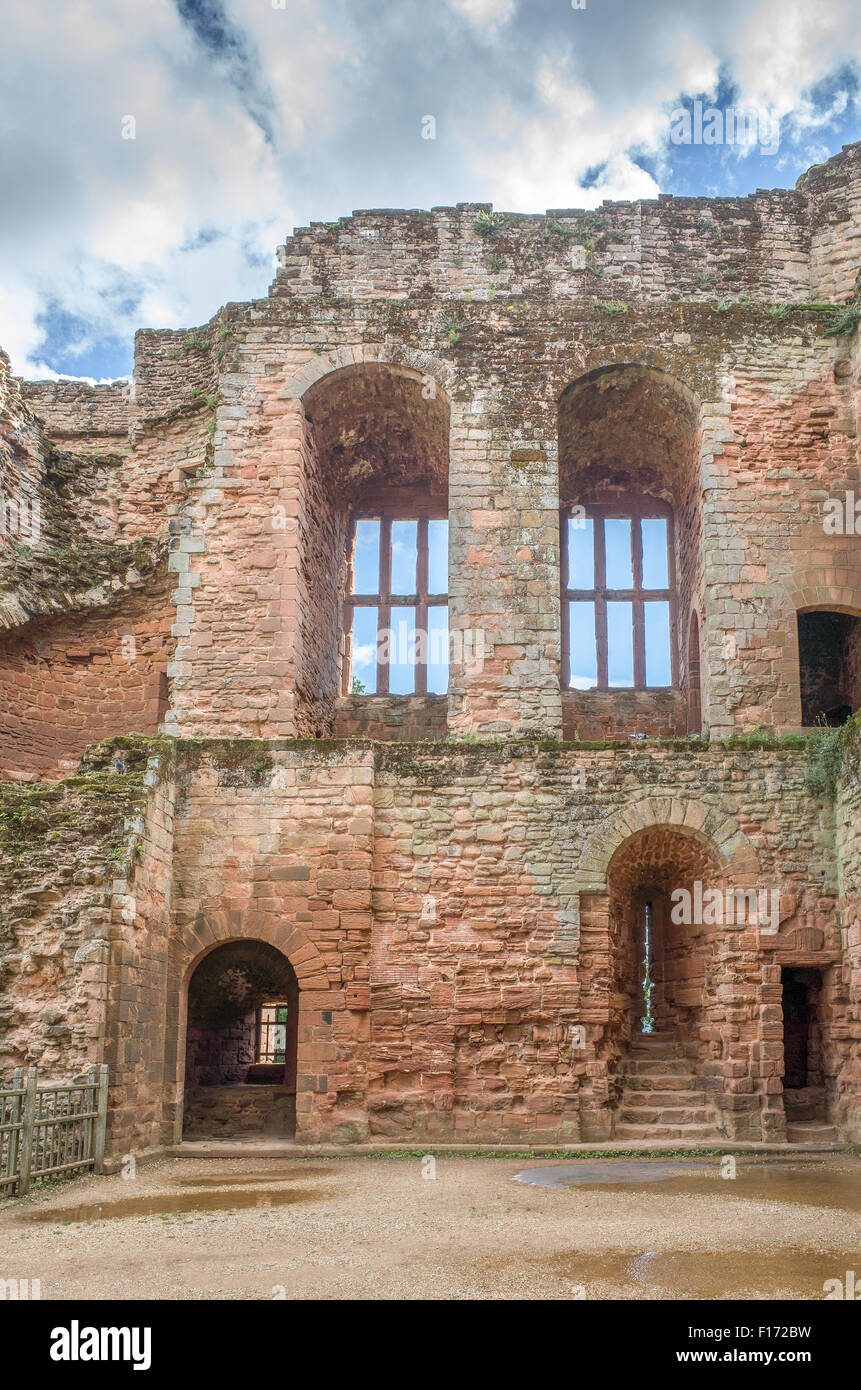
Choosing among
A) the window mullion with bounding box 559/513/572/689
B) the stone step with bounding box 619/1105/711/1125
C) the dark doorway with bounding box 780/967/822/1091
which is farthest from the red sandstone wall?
the dark doorway with bounding box 780/967/822/1091

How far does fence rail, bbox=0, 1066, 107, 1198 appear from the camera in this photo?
8.00 m

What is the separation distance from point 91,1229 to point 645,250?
13667 millimetres

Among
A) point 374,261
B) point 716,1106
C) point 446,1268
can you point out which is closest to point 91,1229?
point 446,1268

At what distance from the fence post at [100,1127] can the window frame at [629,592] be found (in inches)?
368

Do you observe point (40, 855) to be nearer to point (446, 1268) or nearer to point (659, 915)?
point (446, 1268)

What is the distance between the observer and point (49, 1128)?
8781 mm

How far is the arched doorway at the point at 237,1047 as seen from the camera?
12.7 meters

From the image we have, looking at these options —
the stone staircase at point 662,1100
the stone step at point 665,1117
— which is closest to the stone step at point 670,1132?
the stone staircase at point 662,1100

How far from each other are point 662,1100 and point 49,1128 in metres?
6.49

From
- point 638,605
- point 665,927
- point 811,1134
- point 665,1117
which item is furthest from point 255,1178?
point 638,605

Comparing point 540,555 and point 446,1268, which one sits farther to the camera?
point 540,555

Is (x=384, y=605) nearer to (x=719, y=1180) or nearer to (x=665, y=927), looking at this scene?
(x=665, y=927)

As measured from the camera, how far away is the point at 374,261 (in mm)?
15578

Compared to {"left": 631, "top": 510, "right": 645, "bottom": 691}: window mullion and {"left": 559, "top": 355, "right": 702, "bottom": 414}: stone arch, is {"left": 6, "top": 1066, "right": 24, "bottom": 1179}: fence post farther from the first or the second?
{"left": 631, "top": 510, "right": 645, "bottom": 691}: window mullion
